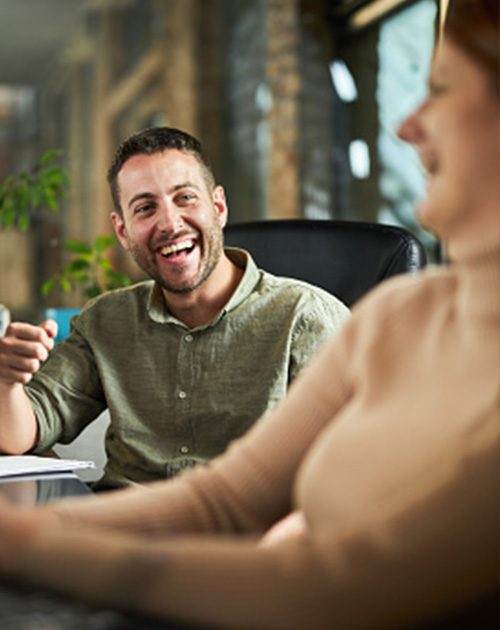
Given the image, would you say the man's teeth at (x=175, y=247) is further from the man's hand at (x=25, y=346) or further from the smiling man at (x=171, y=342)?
the man's hand at (x=25, y=346)

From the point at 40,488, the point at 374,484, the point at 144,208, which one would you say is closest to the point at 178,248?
the point at 144,208

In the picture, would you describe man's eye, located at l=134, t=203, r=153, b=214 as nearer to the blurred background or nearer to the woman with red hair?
the woman with red hair

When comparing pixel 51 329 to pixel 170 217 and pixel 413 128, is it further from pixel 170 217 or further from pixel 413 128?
pixel 413 128

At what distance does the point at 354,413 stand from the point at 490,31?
29 centimetres

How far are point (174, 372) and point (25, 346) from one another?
1.64 feet

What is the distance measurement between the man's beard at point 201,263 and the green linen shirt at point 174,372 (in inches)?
1.7

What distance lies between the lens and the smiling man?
174cm

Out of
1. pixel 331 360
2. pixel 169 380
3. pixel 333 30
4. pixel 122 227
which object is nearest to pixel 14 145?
pixel 333 30

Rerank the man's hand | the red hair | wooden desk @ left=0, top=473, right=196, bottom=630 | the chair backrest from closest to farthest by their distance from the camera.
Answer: wooden desk @ left=0, top=473, right=196, bottom=630, the red hair, the man's hand, the chair backrest

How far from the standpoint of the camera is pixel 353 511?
65 cm

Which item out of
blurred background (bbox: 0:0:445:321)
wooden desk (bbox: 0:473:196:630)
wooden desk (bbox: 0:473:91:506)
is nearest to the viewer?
wooden desk (bbox: 0:473:196:630)

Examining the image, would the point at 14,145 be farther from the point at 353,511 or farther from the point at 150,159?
the point at 353,511

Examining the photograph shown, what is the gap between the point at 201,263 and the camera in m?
1.91

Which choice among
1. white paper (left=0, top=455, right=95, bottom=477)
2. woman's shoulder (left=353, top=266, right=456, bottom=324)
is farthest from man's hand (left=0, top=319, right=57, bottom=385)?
woman's shoulder (left=353, top=266, right=456, bottom=324)
